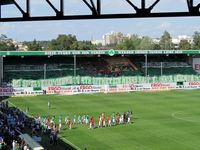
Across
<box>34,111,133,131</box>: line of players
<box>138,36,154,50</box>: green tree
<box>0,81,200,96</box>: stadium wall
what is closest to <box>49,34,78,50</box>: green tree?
<box>138,36,154,50</box>: green tree

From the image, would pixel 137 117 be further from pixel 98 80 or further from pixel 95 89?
pixel 98 80

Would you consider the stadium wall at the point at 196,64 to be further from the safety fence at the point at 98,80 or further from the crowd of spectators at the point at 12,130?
the crowd of spectators at the point at 12,130

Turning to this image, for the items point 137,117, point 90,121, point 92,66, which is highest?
point 92,66

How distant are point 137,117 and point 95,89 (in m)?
24.1

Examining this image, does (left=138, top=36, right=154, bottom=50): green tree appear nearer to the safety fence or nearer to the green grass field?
the safety fence

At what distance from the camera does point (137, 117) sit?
38.1 meters

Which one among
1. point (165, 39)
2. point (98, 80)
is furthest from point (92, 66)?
point (165, 39)

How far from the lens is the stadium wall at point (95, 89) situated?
58844 mm

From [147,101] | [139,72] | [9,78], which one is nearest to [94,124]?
[147,101]

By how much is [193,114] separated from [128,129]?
9.27m

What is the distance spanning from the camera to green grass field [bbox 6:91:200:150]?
27562 millimetres

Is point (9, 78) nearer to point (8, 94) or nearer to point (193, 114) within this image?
point (8, 94)

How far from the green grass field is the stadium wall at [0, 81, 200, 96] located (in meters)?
2.93

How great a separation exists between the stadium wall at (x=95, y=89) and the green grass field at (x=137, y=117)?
293cm
